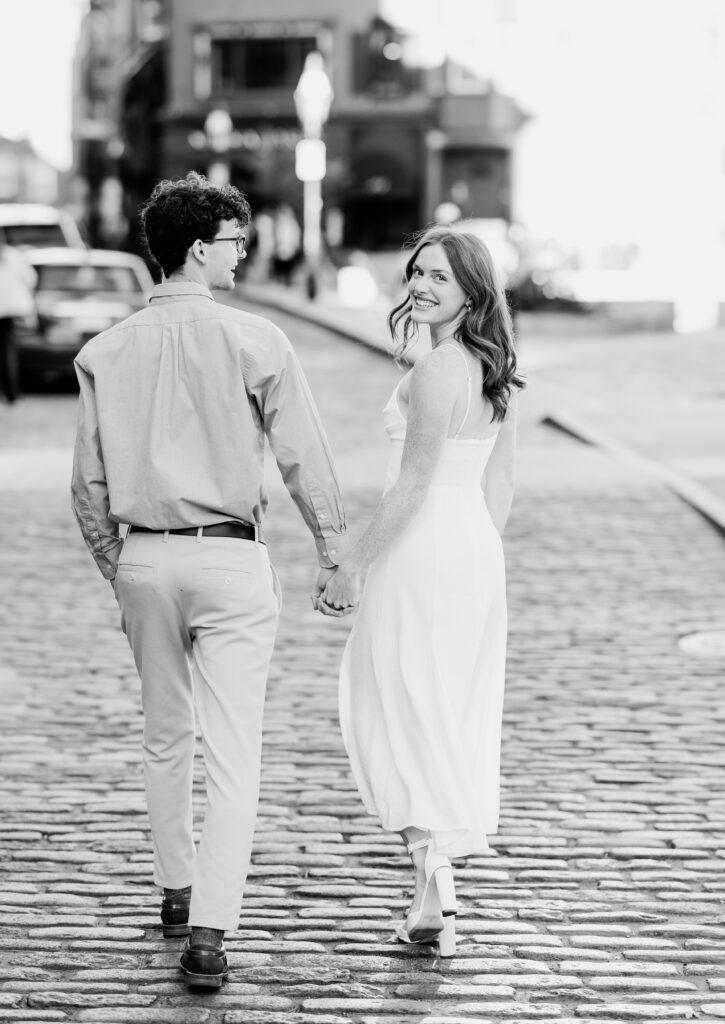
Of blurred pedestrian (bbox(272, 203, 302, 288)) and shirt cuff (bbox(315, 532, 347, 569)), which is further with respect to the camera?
blurred pedestrian (bbox(272, 203, 302, 288))

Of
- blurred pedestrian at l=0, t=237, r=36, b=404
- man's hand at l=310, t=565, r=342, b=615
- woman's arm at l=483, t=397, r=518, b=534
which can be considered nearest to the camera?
man's hand at l=310, t=565, r=342, b=615

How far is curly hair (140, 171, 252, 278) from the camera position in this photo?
425cm

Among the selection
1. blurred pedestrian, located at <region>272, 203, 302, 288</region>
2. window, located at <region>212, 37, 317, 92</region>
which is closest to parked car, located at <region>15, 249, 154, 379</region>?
blurred pedestrian, located at <region>272, 203, 302, 288</region>

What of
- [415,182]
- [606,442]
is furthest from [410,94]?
[606,442]

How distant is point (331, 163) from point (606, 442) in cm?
4793

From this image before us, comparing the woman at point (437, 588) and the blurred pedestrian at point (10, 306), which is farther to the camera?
the blurred pedestrian at point (10, 306)

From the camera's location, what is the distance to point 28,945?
452cm

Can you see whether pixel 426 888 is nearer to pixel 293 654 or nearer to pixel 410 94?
pixel 293 654

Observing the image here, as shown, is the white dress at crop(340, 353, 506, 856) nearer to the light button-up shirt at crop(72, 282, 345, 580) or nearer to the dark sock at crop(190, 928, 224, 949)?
the light button-up shirt at crop(72, 282, 345, 580)

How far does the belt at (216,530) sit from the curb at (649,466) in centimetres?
753

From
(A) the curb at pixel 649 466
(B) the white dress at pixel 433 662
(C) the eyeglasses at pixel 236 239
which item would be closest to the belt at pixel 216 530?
(B) the white dress at pixel 433 662

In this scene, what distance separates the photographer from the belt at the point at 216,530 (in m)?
4.30

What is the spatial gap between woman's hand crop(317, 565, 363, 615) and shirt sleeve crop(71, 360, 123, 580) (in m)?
0.56

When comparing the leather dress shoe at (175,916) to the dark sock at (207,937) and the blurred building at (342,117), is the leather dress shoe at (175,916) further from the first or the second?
the blurred building at (342,117)
